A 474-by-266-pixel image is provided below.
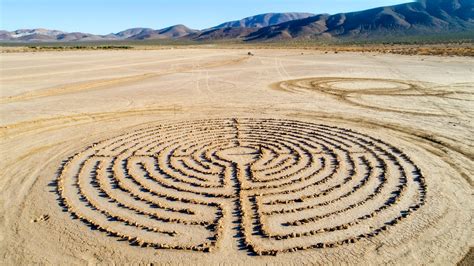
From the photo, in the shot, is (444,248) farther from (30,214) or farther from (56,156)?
(56,156)

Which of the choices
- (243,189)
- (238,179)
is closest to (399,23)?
(238,179)

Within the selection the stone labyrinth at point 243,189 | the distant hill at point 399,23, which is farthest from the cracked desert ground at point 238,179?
the distant hill at point 399,23

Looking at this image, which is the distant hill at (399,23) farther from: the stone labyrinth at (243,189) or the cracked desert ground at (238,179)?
the stone labyrinth at (243,189)

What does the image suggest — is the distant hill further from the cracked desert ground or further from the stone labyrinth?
the stone labyrinth

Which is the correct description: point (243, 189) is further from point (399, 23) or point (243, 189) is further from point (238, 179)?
point (399, 23)

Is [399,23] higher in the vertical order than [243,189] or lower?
higher

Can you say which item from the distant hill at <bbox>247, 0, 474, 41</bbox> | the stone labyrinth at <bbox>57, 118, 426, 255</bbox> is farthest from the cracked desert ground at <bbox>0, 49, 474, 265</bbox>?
the distant hill at <bbox>247, 0, 474, 41</bbox>
